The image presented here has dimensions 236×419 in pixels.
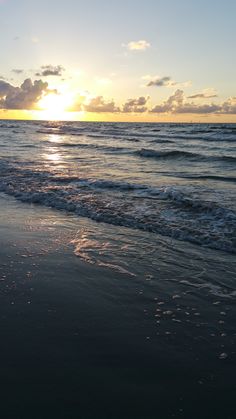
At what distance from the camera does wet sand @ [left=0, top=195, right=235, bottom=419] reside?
3100mm

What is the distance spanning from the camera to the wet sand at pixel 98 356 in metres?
3.10

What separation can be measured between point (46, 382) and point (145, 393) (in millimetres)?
808

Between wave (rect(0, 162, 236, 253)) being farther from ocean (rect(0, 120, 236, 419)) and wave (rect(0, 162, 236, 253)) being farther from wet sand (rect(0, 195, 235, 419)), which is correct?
wet sand (rect(0, 195, 235, 419))

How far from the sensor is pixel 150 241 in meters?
7.43

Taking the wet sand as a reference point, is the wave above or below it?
above

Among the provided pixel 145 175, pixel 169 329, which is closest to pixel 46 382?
pixel 169 329

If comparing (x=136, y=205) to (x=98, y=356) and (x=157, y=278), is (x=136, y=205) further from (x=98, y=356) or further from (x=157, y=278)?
(x=98, y=356)

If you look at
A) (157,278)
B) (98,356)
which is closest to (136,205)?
(157,278)

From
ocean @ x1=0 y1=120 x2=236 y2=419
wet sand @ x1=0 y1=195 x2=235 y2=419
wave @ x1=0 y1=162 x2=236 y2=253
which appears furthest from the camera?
wave @ x1=0 y1=162 x2=236 y2=253

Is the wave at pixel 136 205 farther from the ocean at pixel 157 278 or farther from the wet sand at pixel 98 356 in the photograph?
the wet sand at pixel 98 356

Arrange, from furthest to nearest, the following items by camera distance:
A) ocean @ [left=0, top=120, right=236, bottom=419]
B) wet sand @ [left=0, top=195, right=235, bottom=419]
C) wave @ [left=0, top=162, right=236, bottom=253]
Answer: wave @ [left=0, top=162, right=236, bottom=253], ocean @ [left=0, top=120, right=236, bottom=419], wet sand @ [left=0, top=195, right=235, bottom=419]

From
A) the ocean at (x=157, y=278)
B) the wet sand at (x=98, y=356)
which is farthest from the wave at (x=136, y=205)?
the wet sand at (x=98, y=356)

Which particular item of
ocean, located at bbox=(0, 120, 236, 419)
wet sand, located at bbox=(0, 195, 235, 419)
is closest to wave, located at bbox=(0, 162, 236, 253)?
ocean, located at bbox=(0, 120, 236, 419)

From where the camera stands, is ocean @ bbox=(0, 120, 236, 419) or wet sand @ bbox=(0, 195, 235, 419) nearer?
wet sand @ bbox=(0, 195, 235, 419)
